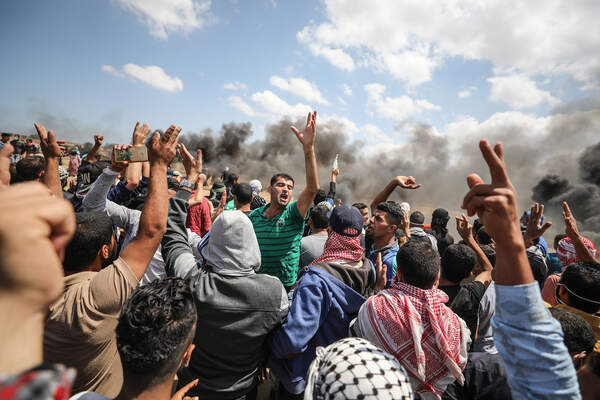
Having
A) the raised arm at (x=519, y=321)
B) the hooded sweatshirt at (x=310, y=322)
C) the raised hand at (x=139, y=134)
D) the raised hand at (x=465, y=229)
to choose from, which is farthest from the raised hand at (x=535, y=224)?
the raised hand at (x=139, y=134)

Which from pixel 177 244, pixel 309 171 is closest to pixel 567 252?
pixel 309 171

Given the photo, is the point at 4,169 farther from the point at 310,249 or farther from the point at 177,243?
the point at 310,249

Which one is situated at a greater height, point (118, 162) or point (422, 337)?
point (118, 162)

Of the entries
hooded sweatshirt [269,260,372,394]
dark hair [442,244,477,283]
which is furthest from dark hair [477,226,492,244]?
hooded sweatshirt [269,260,372,394]

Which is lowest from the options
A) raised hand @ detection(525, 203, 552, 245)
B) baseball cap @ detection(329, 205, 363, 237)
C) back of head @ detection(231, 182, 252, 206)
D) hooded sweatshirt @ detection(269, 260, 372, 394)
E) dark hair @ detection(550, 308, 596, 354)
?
hooded sweatshirt @ detection(269, 260, 372, 394)

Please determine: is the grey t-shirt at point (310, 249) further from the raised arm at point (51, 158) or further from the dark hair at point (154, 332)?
the raised arm at point (51, 158)

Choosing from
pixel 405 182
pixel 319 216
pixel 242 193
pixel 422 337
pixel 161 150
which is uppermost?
pixel 405 182

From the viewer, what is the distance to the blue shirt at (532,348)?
3.06 ft

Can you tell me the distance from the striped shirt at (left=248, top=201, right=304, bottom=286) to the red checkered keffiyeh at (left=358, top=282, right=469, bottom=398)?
4.23 feet

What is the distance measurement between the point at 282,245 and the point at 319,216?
2.88 feet

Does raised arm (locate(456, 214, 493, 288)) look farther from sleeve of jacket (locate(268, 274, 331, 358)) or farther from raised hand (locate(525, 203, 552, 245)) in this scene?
sleeve of jacket (locate(268, 274, 331, 358))

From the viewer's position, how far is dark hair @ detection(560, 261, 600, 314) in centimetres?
200

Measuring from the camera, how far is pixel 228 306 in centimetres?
174

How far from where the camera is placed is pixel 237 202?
4.48 m
